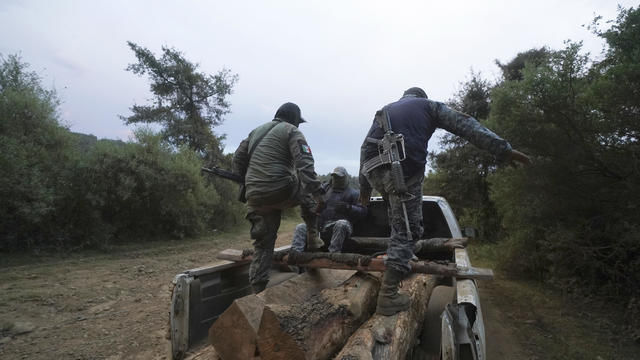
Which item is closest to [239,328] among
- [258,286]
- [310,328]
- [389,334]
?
[310,328]

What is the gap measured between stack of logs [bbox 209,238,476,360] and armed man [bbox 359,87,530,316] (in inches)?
10.2

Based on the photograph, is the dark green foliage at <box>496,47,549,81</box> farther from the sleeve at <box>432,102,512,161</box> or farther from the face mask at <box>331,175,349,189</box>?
the sleeve at <box>432,102,512,161</box>

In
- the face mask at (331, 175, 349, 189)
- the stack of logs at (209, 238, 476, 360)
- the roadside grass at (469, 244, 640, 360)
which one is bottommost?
the roadside grass at (469, 244, 640, 360)

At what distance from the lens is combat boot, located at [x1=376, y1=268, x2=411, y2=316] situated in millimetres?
2299

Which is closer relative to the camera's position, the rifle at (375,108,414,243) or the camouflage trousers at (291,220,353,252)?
the rifle at (375,108,414,243)

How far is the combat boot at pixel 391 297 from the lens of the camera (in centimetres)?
230

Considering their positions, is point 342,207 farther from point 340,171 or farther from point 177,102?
point 177,102

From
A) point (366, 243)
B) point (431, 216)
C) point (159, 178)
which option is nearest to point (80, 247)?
point (159, 178)

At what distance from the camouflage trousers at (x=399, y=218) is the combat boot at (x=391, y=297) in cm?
6

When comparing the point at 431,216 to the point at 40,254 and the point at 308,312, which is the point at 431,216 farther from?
the point at 40,254

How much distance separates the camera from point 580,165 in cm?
529

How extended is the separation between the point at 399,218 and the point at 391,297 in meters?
0.61

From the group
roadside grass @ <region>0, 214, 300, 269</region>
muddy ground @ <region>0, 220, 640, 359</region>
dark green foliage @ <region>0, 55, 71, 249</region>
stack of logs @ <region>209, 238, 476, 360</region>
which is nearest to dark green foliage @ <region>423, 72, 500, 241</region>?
muddy ground @ <region>0, 220, 640, 359</region>

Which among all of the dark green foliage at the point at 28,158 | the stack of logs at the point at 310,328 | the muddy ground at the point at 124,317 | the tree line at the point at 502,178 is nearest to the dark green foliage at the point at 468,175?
the tree line at the point at 502,178
